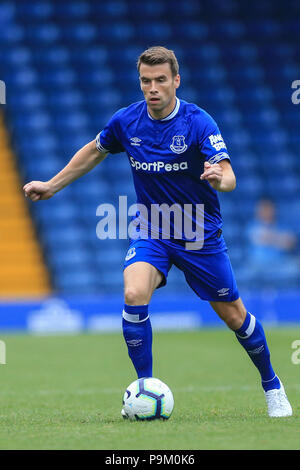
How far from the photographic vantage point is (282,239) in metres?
14.6

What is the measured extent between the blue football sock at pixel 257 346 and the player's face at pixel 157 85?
1.44 m

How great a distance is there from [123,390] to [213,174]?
2939 millimetres

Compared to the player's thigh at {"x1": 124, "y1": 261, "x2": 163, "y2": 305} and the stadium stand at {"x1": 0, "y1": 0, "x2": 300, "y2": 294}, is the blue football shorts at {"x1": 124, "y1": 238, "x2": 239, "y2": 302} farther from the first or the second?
the stadium stand at {"x1": 0, "y1": 0, "x2": 300, "y2": 294}

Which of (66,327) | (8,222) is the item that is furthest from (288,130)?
(66,327)

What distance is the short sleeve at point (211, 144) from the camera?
548 cm

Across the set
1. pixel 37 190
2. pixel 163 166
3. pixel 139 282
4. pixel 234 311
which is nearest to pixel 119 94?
pixel 37 190

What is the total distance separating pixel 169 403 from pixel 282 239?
9.41 meters

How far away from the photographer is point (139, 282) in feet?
18.1

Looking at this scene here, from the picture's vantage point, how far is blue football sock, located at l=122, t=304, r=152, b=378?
18.1 ft

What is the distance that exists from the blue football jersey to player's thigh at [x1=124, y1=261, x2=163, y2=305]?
0.28m

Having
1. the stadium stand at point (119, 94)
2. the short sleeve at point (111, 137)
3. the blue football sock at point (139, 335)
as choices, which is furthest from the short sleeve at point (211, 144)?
the stadium stand at point (119, 94)

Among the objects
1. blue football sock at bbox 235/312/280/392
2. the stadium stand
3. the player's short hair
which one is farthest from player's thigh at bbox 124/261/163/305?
the stadium stand

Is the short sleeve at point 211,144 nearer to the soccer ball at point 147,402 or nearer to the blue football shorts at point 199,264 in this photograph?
the blue football shorts at point 199,264

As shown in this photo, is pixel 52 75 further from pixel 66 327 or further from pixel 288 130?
pixel 66 327
